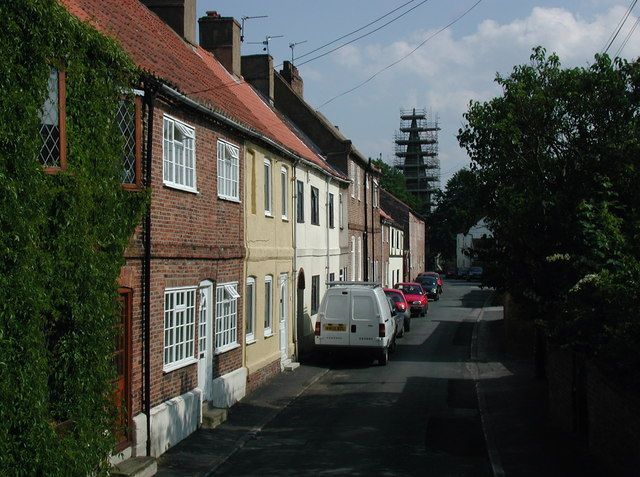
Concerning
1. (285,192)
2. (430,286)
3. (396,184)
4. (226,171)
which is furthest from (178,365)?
(396,184)

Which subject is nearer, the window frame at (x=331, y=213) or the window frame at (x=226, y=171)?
the window frame at (x=226, y=171)

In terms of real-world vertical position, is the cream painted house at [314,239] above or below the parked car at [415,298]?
above

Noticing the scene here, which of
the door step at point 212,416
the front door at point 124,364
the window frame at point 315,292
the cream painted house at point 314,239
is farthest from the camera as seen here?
the window frame at point 315,292

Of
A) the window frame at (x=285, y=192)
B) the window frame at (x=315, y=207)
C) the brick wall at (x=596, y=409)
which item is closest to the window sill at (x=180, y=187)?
the brick wall at (x=596, y=409)

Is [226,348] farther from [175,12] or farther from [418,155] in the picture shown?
[418,155]

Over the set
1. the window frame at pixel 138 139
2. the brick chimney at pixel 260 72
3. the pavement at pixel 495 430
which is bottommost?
the pavement at pixel 495 430

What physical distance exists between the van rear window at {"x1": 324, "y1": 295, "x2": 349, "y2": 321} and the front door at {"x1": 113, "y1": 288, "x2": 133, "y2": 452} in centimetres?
1208

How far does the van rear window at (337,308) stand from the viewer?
2352 centimetres

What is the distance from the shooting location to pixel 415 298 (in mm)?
41719

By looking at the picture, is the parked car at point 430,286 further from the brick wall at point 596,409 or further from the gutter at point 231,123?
the brick wall at point 596,409

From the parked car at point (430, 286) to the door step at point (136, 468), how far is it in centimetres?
4293

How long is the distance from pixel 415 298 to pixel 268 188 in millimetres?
22086

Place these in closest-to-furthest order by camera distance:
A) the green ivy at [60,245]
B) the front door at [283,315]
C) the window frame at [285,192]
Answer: the green ivy at [60,245] → the window frame at [285,192] → the front door at [283,315]

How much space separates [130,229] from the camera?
11.2 m
